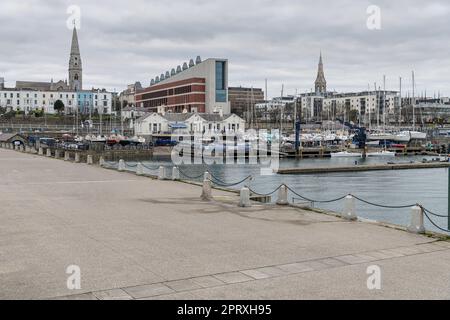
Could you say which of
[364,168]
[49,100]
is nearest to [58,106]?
[49,100]

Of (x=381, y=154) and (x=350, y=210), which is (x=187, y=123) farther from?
(x=350, y=210)

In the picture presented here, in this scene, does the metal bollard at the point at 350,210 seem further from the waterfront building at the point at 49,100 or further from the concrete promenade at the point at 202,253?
the waterfront building at the point at 49,100

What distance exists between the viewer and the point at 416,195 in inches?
1622

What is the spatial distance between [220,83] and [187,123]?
81.2 ft

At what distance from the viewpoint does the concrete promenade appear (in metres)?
8.87

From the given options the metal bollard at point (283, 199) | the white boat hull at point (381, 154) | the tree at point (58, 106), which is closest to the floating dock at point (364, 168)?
the white boat hull at point (381, 154)

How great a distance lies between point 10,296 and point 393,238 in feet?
32.1

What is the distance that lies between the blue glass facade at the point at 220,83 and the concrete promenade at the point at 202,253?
12613 cm

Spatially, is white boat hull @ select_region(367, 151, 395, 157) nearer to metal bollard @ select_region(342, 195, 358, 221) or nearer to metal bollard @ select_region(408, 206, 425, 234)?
metal bollard @ select_region(342, 195, 358, 221)

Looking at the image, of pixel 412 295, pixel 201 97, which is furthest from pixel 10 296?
pixel 201 97

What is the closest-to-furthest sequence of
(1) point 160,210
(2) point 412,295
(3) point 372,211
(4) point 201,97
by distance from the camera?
(2) point 412,295
(1) point 160,210
(3) point 372,211
(4) point 201,97

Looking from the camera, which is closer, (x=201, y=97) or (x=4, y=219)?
(x=4, y=219)

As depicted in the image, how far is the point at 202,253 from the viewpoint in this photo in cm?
1150
